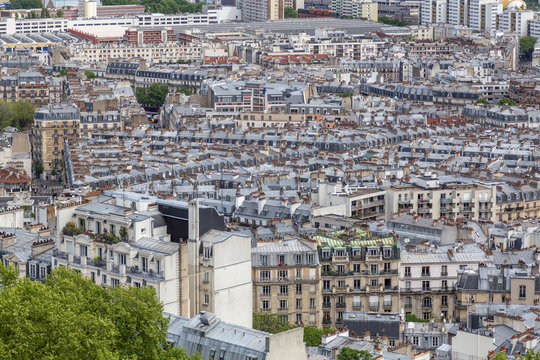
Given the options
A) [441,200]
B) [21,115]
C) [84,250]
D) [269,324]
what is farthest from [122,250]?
[21,115]

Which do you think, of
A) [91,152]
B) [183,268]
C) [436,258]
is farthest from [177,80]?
[183,268]

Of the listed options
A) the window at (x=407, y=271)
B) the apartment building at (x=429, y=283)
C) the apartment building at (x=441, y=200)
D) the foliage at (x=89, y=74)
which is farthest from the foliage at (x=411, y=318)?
the foliage at (x=89, y=74)

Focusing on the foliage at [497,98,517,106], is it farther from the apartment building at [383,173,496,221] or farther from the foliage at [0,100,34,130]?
the apartment building at [383,173,496,221]

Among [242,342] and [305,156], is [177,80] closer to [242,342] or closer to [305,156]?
[305,156]

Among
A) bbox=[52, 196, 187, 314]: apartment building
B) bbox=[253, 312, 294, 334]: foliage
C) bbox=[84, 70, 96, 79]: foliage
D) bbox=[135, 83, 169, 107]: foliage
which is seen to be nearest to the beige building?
bbox=[52, 196, 187, 314]: apartment building

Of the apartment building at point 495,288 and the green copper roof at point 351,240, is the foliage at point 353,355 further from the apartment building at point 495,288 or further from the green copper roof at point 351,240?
the green copper roof at point 351,240
